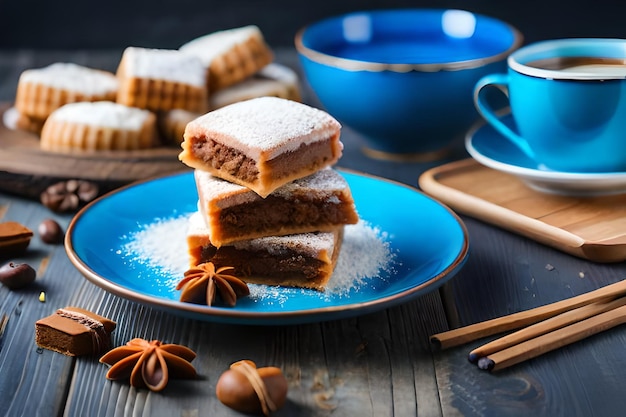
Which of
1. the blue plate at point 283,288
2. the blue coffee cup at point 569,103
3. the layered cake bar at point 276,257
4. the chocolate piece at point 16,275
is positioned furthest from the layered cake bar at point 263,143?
the blue coffee cup at point 569,103

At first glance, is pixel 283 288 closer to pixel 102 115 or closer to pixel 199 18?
pixel 102 115

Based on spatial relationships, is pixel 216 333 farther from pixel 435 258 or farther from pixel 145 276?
pixel 435 258

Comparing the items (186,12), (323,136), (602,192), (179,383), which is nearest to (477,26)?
(602,192)

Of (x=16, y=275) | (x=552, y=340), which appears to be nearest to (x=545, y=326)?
(x=552, y=340)

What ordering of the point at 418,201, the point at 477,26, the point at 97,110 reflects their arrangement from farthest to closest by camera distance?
the point at 477,26, the point at 97,110, the point at 418,201

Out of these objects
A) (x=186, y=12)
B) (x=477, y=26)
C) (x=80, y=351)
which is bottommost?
(x=186, y=12)

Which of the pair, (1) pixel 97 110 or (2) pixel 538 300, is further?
(1) pixel 97 110

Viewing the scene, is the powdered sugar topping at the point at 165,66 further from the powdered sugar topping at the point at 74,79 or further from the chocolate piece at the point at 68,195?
the chocolate piece at the point at 68,195
